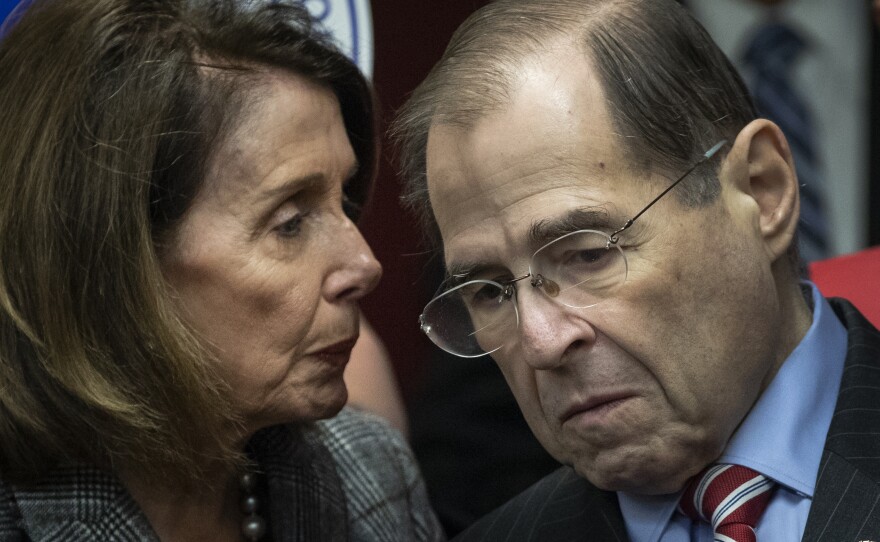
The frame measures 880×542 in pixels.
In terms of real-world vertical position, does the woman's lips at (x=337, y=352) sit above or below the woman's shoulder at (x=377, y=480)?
above

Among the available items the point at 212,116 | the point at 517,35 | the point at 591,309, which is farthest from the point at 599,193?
the point at 212,116

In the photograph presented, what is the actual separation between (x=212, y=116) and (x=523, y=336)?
2.67 ft

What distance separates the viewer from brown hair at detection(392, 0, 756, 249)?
2.29m

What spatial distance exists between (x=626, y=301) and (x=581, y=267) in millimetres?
98

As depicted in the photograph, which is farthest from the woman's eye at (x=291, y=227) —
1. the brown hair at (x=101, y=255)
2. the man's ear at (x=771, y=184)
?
the man's ear at (x=771, y=184)

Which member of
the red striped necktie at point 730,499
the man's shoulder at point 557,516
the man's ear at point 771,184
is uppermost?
the man's ear at point 771,184

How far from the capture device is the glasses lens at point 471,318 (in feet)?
7.89

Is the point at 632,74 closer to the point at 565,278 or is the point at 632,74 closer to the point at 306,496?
the point at 565,278

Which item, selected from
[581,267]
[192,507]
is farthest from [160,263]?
[581,267]

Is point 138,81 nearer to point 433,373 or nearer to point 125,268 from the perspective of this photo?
point 125,268

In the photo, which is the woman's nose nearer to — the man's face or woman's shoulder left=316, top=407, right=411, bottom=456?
woman's shoulder left=316, top=407, right=411, bottom=456

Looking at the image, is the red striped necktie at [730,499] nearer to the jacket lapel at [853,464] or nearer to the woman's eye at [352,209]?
the jacket lapel at [853,464]

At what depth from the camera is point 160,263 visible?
2.64 metres

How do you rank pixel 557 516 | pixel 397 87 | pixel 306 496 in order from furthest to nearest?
pixel 397 87, pixel 306 496, pixel 557 516
